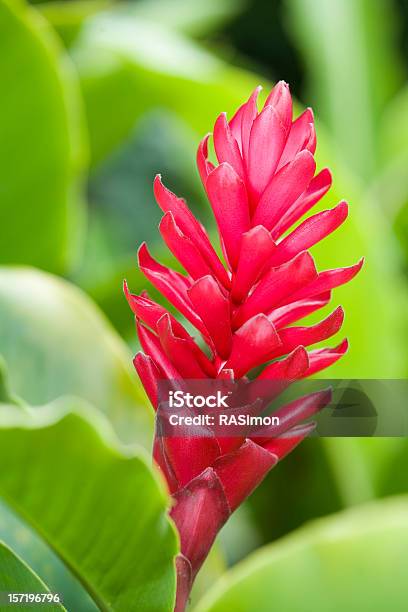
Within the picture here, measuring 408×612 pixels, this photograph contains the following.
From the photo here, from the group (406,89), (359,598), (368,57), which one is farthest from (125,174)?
(359,598)

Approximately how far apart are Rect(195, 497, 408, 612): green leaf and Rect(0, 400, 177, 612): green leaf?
0.40 ft

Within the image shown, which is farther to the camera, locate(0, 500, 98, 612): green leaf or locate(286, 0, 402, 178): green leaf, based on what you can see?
locate(286, 0, 402, 178): green leaf

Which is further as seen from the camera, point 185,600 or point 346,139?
point 346,139

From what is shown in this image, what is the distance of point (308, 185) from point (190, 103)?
571mm

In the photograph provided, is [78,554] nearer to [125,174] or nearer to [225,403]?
[225,403]

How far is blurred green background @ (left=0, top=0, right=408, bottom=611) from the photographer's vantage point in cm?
57

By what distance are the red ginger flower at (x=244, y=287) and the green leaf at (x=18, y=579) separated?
0.10 m

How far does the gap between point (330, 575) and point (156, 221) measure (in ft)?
2.02

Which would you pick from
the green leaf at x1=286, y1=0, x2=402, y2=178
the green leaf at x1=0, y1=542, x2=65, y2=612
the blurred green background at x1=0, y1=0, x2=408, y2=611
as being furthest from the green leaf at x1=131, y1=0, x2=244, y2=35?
the green leaf at x1=0, y1=542, x2=65, y2=612

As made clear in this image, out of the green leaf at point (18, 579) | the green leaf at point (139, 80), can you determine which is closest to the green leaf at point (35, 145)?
the green leaf at point (139, 80)

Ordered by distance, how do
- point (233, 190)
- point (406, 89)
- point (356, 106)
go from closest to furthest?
point (233, 190)
point (356, 106)
point (406, 89)

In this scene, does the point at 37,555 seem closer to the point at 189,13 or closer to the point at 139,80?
the point at 139,80

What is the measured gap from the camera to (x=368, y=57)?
135cm

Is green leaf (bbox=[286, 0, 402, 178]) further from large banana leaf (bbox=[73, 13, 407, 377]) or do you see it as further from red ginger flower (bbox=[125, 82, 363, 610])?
red ginger flower (bbox=[125, 82, 363, 610])
